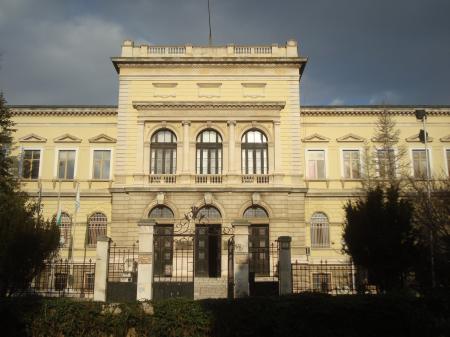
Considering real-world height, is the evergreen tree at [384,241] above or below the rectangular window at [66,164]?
below

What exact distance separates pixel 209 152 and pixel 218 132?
1.54 metres

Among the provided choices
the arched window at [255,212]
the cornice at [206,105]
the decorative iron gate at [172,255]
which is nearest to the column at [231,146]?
the cornice at [206,105]

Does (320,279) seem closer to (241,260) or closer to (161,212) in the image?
(161,212)

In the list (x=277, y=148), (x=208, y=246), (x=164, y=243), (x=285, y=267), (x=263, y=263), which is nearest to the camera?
(x=285, y=267)

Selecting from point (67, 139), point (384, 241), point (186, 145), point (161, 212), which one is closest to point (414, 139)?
point (186, 145)

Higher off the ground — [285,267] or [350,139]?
[350,139]

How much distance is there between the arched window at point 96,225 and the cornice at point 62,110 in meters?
7.52

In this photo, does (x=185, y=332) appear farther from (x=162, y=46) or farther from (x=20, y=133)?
(x=20, y=133)

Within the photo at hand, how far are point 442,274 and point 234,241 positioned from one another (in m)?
8.99

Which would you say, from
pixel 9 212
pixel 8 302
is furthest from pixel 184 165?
pixel 8 302

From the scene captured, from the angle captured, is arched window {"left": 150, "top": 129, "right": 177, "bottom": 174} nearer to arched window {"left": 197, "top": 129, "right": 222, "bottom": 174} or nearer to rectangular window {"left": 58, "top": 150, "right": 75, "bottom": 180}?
arched window {"left": 197, "top": 129, "right": 222, "bottom": 174}

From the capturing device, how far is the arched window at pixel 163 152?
113 feet

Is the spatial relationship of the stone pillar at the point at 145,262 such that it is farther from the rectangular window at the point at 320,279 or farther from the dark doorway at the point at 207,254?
the rectangular window at the point at 320,279

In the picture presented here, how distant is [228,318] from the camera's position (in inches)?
461
